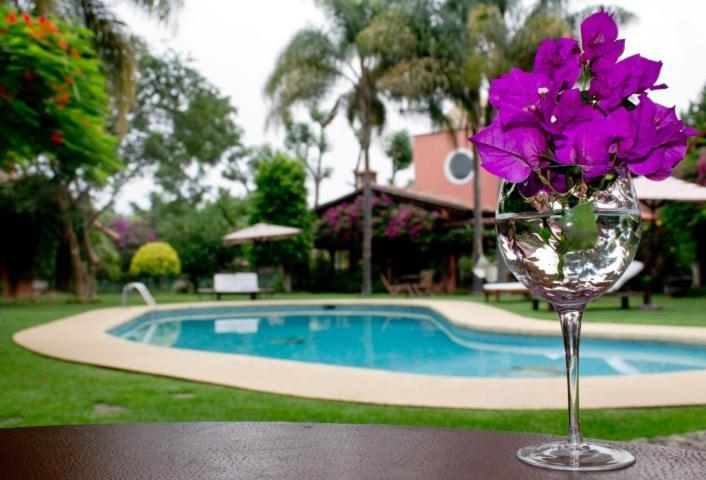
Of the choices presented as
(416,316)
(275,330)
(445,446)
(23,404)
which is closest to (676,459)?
(445,446)

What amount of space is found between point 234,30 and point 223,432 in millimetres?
18225

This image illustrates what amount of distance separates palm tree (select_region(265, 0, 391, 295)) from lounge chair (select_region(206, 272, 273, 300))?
11.1ft

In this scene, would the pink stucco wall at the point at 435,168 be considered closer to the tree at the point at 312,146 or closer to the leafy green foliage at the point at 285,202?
the leafy green foliage at the point at 285,202

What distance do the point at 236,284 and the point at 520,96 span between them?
715 inches

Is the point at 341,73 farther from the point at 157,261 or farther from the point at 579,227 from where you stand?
the point at 579,227

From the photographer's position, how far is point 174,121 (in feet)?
66.7

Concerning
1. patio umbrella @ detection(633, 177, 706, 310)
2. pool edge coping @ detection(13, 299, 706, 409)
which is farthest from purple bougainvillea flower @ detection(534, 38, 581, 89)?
patio umbrella @ detection(633, 177, 706, 310)

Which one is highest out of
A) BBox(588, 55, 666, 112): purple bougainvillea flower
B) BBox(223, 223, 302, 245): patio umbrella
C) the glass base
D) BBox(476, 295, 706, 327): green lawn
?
BBox(223, 223, 302, 245): patio umbrella

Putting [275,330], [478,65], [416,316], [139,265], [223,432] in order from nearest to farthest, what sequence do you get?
1. [223,432]
2. [275,330]
3. [416,316]
4. [478,65]
5. [139,265]

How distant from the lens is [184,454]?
881 mm

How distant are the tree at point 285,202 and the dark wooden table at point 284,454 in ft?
71.5

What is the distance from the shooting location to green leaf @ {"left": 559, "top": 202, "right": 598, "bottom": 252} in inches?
30.7

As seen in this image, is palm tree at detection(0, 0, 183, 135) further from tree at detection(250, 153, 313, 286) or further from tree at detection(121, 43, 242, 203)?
tree at detection(250, 153, 313, 286)

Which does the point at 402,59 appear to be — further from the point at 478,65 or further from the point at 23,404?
the point at 23,404
